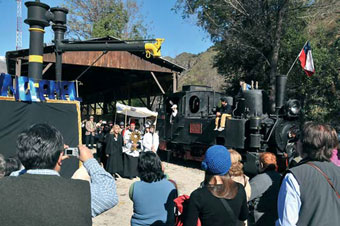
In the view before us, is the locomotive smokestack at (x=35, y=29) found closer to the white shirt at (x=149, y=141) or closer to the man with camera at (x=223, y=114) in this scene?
the white shirt at (x=149, y=141)

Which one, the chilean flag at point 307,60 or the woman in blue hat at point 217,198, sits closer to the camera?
the woman in blue hat at point 217,198

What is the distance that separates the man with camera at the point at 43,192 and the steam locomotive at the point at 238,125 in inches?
228

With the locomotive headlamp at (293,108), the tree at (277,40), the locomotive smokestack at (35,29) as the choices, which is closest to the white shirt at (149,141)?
the locomotive headlamp at (293,108)

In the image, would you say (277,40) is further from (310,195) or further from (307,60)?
(310,195)

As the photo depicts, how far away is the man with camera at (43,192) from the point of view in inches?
61.9

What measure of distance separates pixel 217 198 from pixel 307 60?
1103 cm

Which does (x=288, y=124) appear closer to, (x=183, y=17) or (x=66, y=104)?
(x=66, y=104)

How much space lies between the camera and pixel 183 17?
68.7 feet

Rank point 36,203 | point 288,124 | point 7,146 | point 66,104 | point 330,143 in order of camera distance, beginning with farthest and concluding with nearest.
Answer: point 288,124, point 66,104, point 7,146, point 330,143, point 36,203

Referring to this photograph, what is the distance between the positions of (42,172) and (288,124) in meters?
8.16

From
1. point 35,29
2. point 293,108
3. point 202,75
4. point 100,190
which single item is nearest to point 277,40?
point 293,108

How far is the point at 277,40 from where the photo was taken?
1736cm

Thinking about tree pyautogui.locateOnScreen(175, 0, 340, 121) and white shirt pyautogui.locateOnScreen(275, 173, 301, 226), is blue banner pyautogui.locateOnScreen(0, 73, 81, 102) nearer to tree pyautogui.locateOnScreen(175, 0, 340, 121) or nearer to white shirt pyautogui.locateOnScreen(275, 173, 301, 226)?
white shirt pyautogui.locateOnScreen(275, 173, 301, 226)

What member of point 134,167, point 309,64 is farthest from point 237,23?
point 134,167
